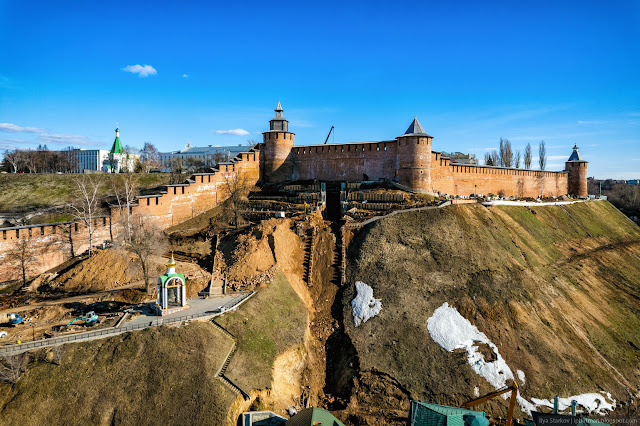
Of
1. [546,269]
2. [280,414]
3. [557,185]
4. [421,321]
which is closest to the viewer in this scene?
[280,414]

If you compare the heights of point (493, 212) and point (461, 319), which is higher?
point (493, 212)

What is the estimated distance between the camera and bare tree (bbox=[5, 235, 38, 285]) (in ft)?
80.3

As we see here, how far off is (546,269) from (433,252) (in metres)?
9.48

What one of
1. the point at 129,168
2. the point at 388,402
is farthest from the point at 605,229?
the point at 129,168

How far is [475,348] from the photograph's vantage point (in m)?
19.6

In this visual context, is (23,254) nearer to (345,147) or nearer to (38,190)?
(38,190)

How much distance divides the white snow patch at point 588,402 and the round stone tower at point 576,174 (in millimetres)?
45932

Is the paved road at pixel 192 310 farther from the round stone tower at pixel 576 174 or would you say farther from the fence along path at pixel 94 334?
the round stone tower at pixel 576 174

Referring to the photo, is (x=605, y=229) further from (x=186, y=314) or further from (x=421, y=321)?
(x=186, y=314)

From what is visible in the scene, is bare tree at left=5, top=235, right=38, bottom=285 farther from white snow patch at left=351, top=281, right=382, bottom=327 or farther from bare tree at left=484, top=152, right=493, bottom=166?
bare tree at left=484, top=152, right=493, bottom=166

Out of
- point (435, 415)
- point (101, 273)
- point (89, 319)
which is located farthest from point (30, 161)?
point (435, 415)

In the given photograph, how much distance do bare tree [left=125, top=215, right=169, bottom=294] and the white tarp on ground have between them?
57.2 ft

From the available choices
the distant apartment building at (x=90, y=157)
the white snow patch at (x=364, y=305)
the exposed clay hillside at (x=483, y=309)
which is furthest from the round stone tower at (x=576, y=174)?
the distant apartment building at (x=90, y=157)

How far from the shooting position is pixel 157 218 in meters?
31.9
